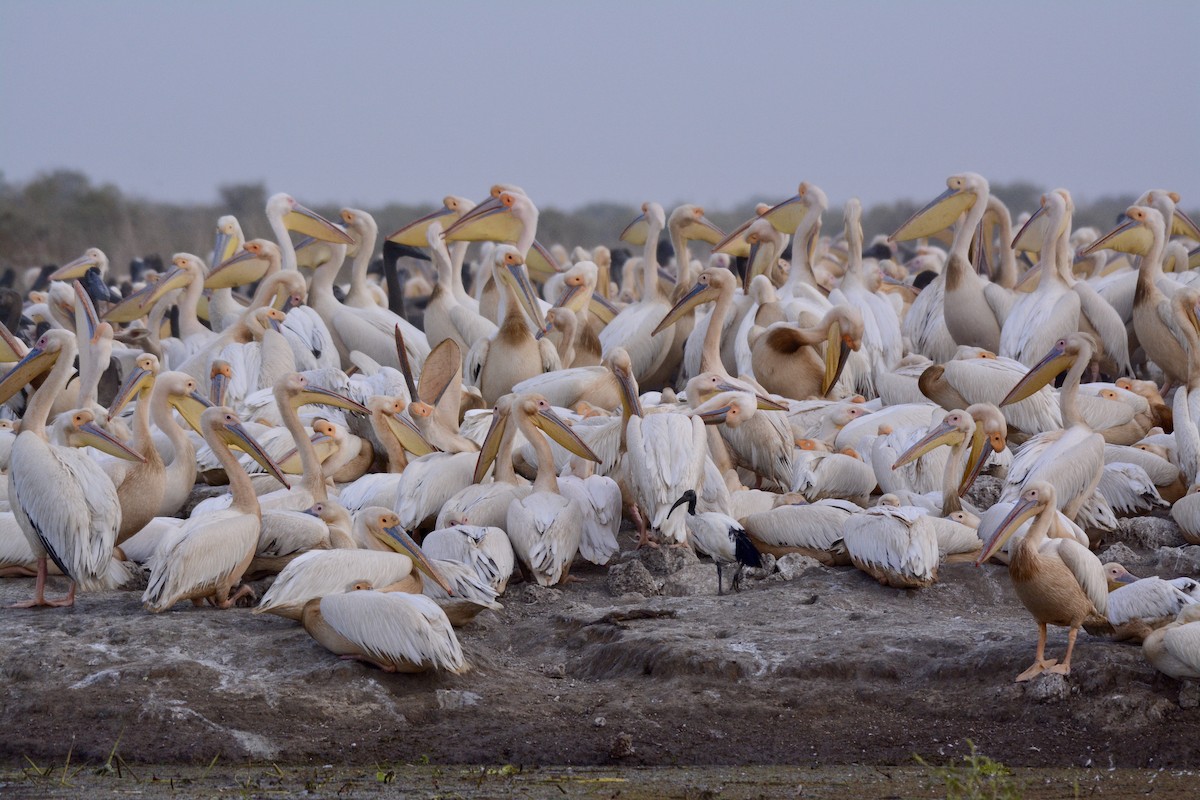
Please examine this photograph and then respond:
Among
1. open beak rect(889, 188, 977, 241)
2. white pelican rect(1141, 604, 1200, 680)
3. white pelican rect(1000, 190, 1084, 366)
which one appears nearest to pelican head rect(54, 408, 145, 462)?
white pelican rect(1141, 604, 1200, 680)

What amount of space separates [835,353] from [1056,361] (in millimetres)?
1688

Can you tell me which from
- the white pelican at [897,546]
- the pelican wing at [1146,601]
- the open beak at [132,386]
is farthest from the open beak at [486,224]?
the pelican wing at [1146,601]

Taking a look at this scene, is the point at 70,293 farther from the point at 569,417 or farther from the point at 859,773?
the point at 859,773

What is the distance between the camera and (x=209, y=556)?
5.34 meters

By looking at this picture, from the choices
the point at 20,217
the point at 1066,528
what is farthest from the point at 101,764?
the point at 20,217

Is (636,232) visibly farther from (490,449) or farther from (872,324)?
(490,449)

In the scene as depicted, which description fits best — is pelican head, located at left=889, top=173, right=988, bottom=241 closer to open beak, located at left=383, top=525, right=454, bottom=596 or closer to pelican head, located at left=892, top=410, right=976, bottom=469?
pelican head, located at left=892, top=410, right=976, bottom=469

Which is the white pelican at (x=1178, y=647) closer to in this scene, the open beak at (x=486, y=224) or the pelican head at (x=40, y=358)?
the pelican head at (x=40, y=358)

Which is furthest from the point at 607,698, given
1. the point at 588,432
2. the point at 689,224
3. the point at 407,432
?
the point at 689,224

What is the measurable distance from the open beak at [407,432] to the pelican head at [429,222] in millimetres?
3559

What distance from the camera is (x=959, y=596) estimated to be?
570 cm

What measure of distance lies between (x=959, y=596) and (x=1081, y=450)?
34.7 inches

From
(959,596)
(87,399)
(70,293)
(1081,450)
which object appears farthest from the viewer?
(70,293)

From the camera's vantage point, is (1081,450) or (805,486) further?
(805,486)
